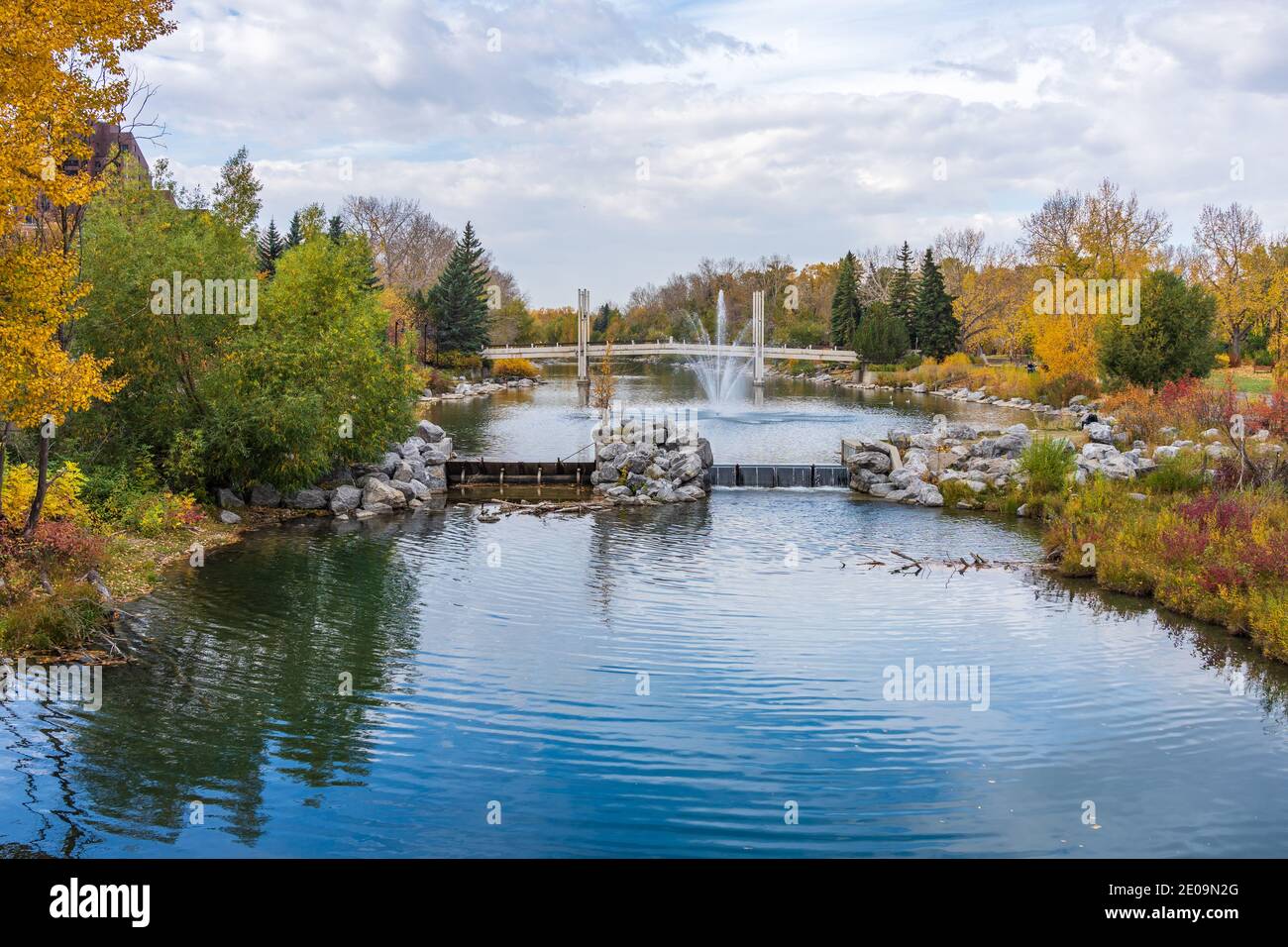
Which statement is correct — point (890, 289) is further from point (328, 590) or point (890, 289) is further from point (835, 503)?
point (328, 590)

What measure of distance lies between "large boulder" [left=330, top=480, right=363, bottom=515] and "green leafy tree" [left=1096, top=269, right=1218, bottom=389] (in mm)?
28555

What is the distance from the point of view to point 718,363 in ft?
251

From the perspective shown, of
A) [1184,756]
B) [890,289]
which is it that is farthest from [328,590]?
[890,289]

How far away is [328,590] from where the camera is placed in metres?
17.4

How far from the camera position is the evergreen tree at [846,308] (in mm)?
84812

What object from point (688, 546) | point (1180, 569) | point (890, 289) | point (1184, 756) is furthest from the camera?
point (890, 289)

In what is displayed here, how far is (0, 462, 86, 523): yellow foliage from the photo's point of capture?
16250 mm

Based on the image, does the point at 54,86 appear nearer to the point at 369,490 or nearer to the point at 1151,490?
the point at 369,490

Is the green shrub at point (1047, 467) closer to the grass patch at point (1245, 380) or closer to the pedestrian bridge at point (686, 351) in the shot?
the grass patch at point (1245, 380)

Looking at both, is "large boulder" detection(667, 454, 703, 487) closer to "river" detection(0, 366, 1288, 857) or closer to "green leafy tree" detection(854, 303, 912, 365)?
"river" detection(0, 366, 1288, 857)

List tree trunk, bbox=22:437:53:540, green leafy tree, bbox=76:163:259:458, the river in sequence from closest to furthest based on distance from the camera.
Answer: the river, tree trunk, bbox=22:437:53:540, green leafy tree, bbox=76:163:259:458

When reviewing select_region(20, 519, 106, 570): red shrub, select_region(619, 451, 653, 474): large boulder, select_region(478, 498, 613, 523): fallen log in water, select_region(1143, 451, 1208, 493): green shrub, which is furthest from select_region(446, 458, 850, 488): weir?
select_region(20, 519, 106, 570): red shrub
